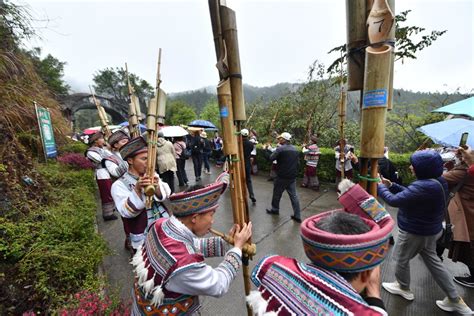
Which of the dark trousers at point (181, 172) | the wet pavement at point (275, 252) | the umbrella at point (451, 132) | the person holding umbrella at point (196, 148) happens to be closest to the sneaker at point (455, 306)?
the wet pavement at point (275, 252)

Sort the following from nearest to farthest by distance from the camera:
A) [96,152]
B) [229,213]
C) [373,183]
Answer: [373,183]
[96,152]
[229,213]

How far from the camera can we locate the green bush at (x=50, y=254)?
2.23m

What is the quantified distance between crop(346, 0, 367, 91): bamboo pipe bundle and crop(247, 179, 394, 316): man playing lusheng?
73 centimetres

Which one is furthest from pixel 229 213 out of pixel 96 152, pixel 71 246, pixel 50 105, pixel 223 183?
pixel 50 105

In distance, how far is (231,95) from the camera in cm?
154

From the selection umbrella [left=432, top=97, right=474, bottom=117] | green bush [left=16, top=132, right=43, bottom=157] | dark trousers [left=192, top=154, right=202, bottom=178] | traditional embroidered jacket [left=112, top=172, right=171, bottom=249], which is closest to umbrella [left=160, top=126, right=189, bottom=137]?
dark trousers [left=192, top=154, right=202, bottom=178]

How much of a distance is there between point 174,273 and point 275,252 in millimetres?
3243

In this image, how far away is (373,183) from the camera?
1241 mm

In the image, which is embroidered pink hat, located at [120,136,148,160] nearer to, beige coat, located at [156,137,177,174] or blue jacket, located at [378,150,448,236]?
blue jacket, located at [378,150,448,236]

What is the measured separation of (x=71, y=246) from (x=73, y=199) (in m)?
1.95

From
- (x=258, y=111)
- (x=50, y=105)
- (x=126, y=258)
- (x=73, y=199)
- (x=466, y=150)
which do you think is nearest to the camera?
(x=466, y=150)

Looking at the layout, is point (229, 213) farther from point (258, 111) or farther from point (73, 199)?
point (258, 111)

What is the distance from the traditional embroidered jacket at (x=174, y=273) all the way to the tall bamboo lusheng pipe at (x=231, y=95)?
258 millimetres

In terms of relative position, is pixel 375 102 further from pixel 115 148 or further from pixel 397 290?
pixel 115 148
